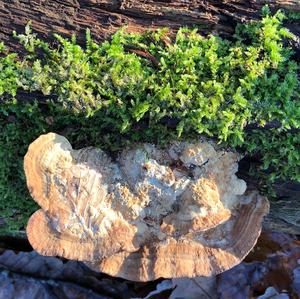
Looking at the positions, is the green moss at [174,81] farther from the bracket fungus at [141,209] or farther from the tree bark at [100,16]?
the bracket fungus at [141,209]

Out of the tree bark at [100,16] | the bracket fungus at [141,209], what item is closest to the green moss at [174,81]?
the tree bark at [100,16]

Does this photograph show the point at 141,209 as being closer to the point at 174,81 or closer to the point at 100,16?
the point at 174,81

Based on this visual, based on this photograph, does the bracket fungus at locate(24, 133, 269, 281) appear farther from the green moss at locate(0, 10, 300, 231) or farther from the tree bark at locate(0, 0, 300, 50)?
the tree bark at locate(0, 0, 300, 50)

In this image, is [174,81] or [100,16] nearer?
[174,81]

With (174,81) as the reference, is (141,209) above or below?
below

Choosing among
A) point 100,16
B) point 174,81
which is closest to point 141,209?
point 174,81

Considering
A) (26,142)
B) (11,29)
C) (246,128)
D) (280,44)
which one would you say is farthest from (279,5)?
(26,142)

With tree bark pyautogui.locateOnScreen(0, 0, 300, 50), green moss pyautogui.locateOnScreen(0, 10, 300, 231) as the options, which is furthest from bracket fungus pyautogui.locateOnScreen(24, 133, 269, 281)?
tree bark pyautogui.locateOnScreen(0, 0, 300, 50)
